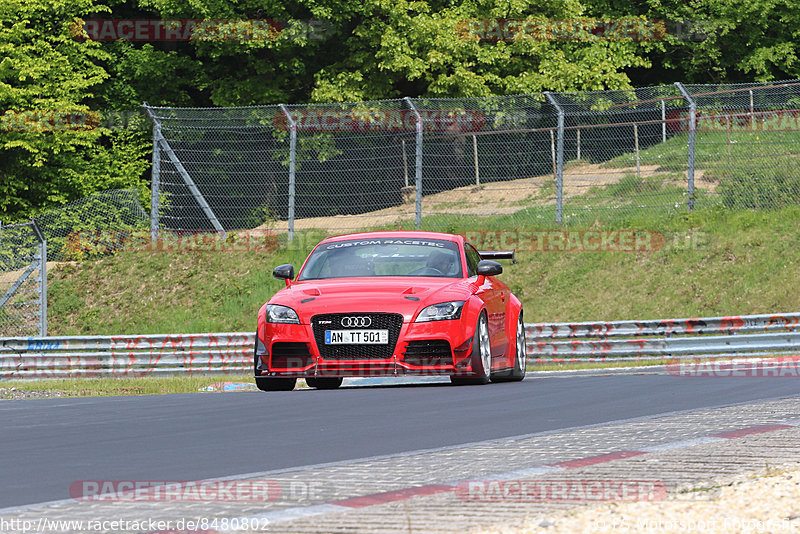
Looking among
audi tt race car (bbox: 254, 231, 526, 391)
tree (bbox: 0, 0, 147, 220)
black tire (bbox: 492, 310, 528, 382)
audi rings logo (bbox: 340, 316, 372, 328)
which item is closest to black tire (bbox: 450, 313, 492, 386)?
audi tt race car (bbox: 254, 231, 526, 391)

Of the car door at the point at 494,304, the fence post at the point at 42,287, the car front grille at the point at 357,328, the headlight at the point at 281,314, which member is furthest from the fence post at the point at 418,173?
the car front grille at the point at 357,328

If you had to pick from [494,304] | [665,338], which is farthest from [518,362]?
[665,338]

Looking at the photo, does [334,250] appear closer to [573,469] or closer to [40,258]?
[573,469]

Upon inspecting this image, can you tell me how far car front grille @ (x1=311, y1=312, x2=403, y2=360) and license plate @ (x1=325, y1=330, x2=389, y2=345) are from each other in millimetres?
29

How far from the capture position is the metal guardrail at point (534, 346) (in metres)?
20.4

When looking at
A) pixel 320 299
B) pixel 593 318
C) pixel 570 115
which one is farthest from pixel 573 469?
pixel 570 115

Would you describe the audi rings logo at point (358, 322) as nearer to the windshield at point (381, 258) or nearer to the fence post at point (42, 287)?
the windshield at point (381, 258)

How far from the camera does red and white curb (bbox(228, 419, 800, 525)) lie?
221 inches

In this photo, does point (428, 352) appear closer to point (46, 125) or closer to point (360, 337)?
point (360, 337)

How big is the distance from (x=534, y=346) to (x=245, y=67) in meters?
22.8

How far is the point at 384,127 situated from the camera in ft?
90.8

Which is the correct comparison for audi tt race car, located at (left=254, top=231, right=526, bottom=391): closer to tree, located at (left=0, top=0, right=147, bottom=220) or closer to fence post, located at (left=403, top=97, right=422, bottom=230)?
fence post, located at (left=403, top=97, right=422, bottom=230)

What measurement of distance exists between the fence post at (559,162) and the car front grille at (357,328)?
45.7ft

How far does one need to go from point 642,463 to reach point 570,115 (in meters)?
19.6
